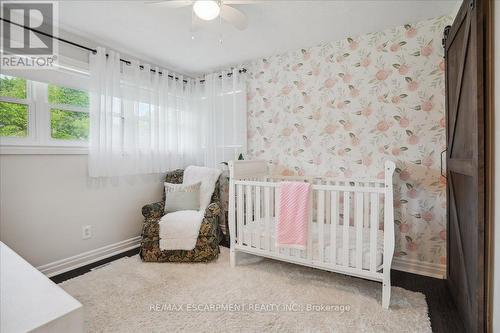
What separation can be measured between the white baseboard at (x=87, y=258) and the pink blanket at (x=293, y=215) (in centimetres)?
179

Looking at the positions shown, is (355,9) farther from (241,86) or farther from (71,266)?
(71,266)

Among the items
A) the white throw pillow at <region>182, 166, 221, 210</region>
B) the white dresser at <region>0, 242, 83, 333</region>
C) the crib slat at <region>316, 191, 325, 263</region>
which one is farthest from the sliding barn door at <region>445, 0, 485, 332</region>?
the white throw pillow at <region>182, 166, 221, 210</region>

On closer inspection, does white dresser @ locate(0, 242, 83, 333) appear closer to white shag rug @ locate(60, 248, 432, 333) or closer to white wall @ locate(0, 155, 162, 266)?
white shag rug @ locate(60, 248, 432, 333)

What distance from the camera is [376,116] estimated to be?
2.50 meters

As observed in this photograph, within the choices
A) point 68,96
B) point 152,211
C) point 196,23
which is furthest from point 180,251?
point 196,23

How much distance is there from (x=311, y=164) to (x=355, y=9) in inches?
57.0

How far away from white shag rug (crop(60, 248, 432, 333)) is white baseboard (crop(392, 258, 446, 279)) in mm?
426

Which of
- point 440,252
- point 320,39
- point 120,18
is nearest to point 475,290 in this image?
point 440,252

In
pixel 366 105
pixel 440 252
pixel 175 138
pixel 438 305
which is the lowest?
pixel 438 305

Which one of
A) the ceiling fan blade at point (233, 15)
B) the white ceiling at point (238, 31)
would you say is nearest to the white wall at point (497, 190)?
the white ceiling at point (238, 31)

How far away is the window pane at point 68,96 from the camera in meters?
2.43

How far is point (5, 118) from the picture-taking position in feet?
7.03

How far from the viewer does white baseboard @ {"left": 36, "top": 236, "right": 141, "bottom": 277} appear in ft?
7.61

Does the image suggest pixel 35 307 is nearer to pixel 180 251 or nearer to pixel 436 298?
pixel 180 251
